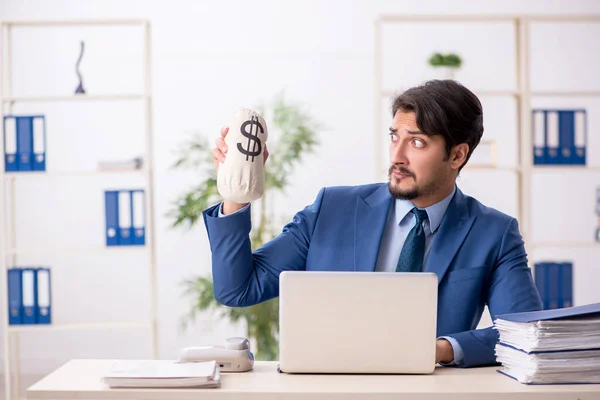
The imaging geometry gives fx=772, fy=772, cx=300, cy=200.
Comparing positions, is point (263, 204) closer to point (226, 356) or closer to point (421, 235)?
point (421, 235)

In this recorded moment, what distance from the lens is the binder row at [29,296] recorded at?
422cm

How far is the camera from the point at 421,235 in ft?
7.23

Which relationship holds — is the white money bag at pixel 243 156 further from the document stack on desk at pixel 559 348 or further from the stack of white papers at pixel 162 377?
the document stack on desk at pixel 559 348

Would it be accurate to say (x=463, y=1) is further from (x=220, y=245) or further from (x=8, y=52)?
(x=220, y=245)

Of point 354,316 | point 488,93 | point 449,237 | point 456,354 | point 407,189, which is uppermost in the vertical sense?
point 488,93

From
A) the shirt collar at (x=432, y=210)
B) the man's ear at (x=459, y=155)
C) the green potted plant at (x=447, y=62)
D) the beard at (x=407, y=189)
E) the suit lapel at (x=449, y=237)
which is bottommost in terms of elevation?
the suit lapel at (x=449, y=237)

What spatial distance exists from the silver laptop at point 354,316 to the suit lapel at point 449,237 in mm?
584

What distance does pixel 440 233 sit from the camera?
220 centimetres

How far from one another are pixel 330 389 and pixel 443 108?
103cm

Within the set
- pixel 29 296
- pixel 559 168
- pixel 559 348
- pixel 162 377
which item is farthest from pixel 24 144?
pixel 559 348

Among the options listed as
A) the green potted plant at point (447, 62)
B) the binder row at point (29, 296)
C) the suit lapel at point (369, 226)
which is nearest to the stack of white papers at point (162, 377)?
the suit lapel at point (369, 226)

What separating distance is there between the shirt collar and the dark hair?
0.14 m

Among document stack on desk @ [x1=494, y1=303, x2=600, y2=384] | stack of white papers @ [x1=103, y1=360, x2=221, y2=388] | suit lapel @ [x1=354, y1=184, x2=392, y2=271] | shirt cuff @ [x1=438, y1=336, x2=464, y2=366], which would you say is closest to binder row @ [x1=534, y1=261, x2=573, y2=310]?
suit lapel @ [x1=354, y1=184, x2=392, y2=271]

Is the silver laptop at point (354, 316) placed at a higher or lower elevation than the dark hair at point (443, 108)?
lower
